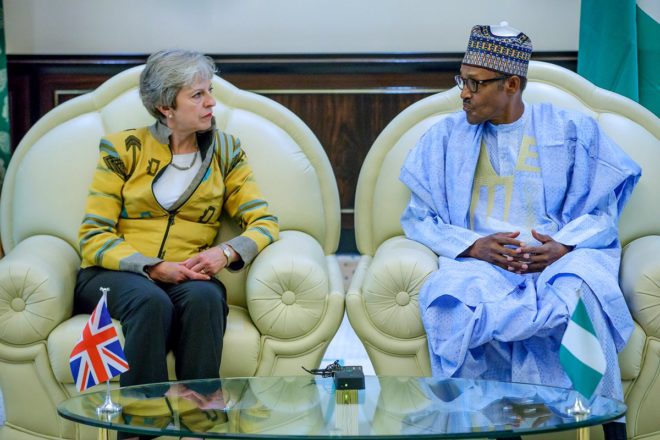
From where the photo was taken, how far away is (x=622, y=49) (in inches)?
174

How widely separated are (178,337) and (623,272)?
1.30 metres

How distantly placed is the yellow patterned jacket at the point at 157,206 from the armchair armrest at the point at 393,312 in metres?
0.38

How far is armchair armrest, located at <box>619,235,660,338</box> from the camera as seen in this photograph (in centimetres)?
299

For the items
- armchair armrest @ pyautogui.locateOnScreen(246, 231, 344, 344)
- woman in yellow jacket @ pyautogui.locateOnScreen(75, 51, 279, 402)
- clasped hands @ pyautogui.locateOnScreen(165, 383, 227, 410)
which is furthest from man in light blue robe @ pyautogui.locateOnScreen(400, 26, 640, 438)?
clasped hands @ pyautogui.locateOnScreen(165, 383, 227, 410)

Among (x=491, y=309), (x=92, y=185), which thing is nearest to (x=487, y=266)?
(x=491, y=309)

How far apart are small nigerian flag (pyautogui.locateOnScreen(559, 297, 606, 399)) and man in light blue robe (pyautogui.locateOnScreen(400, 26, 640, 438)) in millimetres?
682

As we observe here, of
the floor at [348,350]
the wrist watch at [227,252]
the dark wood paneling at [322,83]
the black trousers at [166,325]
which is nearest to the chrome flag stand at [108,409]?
the black trousers at [166,325]

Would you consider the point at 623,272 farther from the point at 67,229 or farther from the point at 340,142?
the point at 340,142

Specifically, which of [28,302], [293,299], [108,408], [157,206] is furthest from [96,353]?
[157,206]

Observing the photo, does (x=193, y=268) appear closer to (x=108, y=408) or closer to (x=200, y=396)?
(x=200, y=396)

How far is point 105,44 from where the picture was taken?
211 inches

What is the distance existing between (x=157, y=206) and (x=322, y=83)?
2.19m

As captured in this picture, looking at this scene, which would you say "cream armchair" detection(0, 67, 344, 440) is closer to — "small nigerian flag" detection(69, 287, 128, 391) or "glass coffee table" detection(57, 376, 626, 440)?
"glass coffee table" detection(57, 376, 626, 440)

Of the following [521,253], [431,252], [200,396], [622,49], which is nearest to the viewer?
[200,396]
